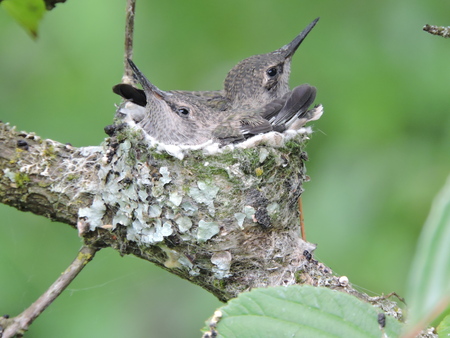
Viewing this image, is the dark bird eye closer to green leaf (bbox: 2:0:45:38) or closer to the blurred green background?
the blurred green background

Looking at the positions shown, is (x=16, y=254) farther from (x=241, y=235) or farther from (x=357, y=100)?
(x=357, y=100)

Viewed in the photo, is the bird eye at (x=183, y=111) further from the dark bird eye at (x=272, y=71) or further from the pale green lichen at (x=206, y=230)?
the pale green lichen at (x=206, y=230)

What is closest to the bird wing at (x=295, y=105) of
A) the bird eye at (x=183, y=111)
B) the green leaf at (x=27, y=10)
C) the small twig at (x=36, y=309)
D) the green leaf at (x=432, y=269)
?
the bird eye at (x=183, y=111)

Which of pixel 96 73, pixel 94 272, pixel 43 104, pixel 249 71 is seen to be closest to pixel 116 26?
pixel 96 73

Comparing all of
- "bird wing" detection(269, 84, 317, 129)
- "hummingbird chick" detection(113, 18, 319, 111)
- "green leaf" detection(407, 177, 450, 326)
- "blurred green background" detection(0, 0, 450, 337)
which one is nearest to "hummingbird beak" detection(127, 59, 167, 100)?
"hummingbird chick" detection(113, 18, 319, 111)

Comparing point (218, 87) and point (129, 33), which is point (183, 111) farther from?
point (218, 87)

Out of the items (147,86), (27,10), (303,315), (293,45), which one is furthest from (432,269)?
(293,45)
